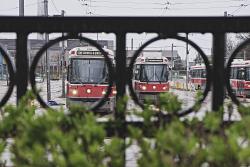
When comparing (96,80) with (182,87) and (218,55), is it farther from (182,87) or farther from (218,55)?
(182,87)

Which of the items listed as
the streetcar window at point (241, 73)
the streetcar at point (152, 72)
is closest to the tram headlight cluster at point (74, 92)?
the streetcar at point (152, 72)

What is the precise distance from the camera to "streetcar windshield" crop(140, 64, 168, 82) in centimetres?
2675

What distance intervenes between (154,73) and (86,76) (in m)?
8.20

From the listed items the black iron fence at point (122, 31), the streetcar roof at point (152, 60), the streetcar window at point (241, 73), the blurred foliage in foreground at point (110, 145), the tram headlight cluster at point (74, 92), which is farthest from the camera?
the streetcar window at point (241, 73)

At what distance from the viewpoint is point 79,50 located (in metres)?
19.6

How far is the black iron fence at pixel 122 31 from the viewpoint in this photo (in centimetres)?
357

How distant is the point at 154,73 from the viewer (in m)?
26.9

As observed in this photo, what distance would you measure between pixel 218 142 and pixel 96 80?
17002 millimetres

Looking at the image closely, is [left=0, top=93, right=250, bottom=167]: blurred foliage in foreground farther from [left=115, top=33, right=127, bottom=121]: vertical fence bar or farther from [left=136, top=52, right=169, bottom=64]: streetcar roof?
[left=136, top=52, right=169, bottom=64]: streetcar roof

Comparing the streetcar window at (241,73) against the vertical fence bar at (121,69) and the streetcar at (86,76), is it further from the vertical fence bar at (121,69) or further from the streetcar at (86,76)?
the vertical fence bar at (121,69)

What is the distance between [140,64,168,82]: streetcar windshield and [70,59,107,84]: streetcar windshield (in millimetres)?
7654

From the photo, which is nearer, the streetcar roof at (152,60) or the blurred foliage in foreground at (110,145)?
the blurred foliage in foreground at (110,145)

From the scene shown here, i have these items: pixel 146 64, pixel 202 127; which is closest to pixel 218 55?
pixel 202 127

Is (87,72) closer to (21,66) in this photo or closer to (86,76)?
(86,76)
